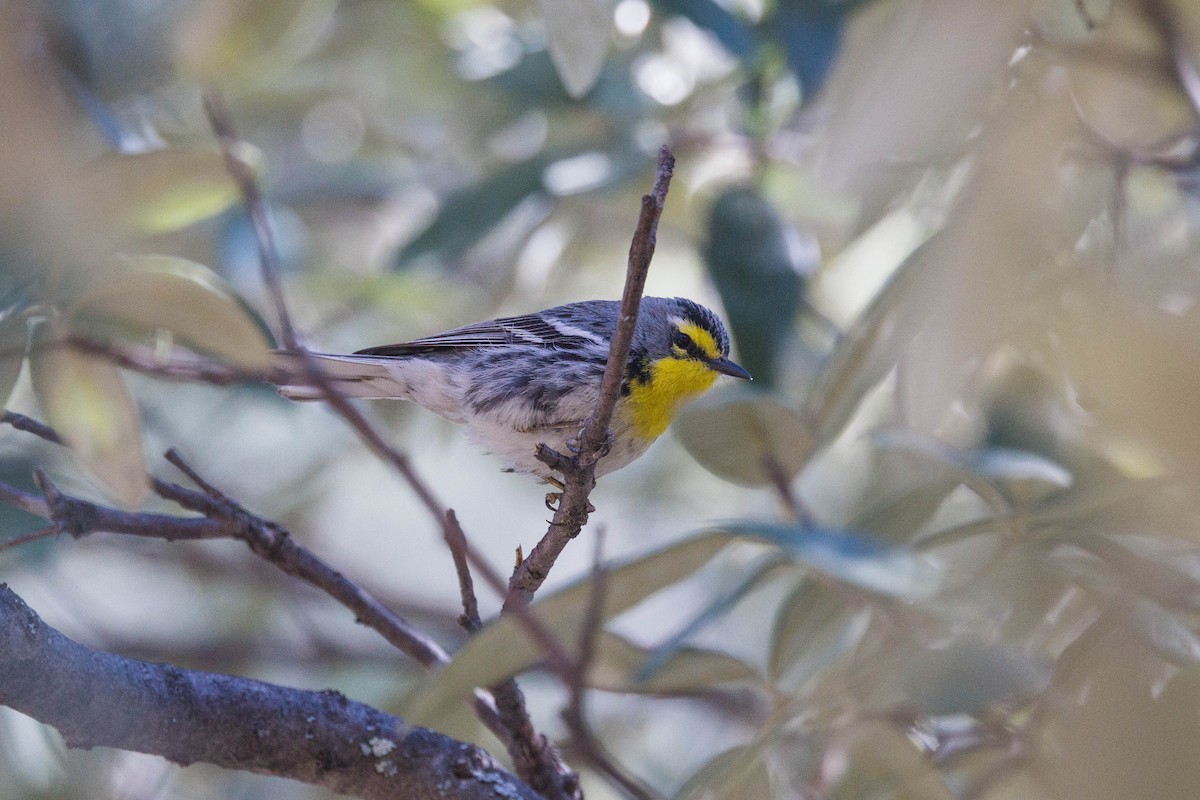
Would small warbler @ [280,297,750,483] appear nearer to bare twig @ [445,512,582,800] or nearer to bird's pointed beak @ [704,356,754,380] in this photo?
bird's pointed beak @ [704,356,754,380]

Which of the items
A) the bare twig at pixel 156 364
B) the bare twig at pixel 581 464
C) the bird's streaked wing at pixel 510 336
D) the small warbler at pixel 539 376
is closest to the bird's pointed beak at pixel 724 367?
the small warbler at pixel 539 376

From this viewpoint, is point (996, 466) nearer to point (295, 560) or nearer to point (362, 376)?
point (295, 560)

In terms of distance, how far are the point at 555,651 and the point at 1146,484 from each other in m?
0.93

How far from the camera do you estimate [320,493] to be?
17.0ft

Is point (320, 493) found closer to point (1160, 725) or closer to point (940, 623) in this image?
point (940, 623)

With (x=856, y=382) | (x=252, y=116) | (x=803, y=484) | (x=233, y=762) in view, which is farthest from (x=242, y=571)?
(x=856, y=382)

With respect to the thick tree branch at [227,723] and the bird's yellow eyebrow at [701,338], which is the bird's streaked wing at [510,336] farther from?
the thick tree branch at [227,723]

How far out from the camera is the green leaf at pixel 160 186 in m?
2.06

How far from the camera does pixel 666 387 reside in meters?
3.68

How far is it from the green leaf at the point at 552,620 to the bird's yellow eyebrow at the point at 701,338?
2346 millimetres

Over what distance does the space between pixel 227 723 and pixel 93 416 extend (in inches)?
25.5

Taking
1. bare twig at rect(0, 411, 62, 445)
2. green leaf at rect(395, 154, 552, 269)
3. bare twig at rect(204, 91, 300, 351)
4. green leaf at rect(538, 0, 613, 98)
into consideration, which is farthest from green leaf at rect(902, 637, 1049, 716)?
green leaf at rect(395, 154, 552, 269)

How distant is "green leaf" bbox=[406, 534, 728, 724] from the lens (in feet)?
5.05

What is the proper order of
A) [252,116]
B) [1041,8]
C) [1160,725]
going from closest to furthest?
[1160,725] → [1041,8] → [252,116]
